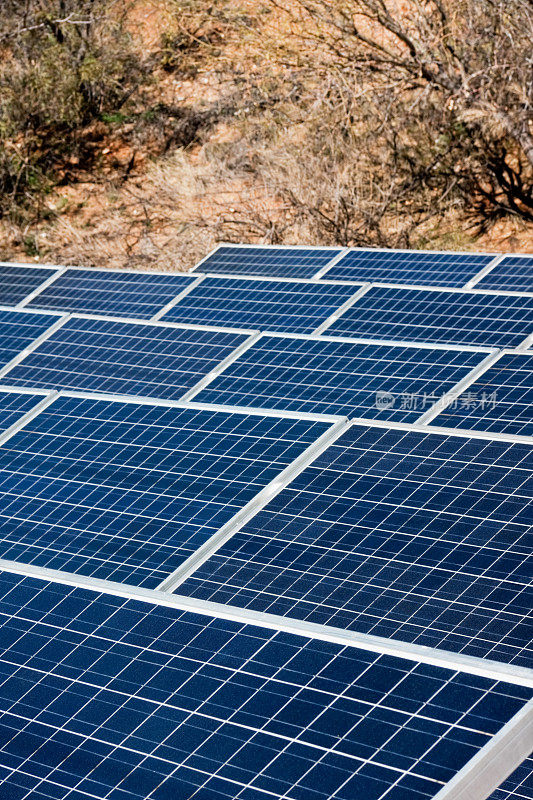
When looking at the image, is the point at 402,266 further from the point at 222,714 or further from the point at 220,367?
the point at 222,714

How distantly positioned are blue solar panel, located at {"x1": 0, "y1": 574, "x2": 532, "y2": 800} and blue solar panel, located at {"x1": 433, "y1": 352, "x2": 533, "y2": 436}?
435cm

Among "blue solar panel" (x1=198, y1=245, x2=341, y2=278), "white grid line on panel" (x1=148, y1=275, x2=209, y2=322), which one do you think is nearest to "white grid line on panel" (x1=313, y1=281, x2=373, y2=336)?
"blue solar panel" (x1=198, y1=245, x2=341, y2=278)

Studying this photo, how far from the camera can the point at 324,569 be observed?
748 centimetres

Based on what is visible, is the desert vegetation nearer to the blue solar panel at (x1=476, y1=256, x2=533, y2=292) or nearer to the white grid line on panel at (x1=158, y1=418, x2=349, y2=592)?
the blue solar panel at (x1=476, y1=256, x2=533, y2=292)

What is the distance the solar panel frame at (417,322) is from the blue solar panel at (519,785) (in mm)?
8214

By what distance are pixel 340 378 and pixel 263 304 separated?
12.9 ft

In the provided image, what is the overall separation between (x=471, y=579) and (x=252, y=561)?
1.60 m

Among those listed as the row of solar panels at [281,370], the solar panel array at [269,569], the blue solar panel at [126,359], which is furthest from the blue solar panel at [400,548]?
the blue solar panel at [126,359]

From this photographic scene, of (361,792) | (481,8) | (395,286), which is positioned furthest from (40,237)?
(361,792)

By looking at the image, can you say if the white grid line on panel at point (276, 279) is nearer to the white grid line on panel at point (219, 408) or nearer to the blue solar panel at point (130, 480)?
the white grid line on panel at point (219, 408)

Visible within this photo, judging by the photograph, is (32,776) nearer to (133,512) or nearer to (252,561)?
(252,561)

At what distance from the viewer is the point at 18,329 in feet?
49.3

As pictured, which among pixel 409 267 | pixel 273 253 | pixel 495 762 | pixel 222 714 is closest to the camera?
pixel 495 762

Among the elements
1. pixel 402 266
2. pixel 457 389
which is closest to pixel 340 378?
pixel 457 389
